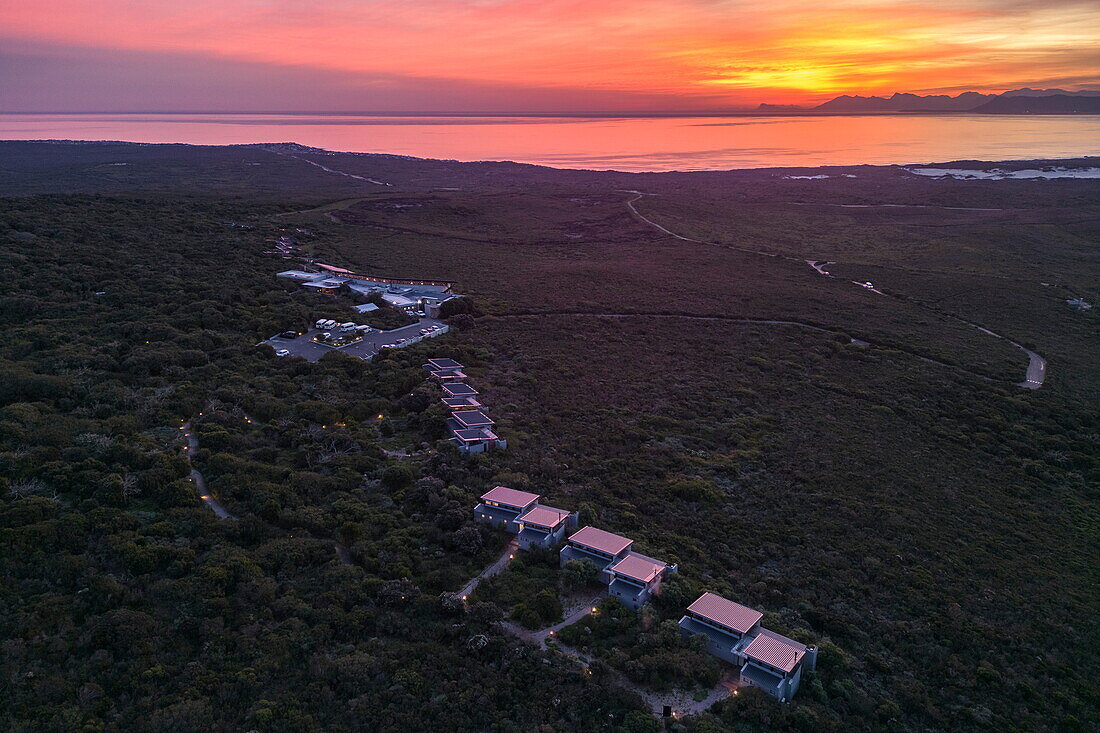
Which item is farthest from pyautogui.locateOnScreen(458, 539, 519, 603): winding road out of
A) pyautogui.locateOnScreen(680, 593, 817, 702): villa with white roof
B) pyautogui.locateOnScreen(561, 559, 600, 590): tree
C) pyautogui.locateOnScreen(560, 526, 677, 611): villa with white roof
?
pyautogui.locateOnScreen(680, 593, 817, 702): villa with white roof

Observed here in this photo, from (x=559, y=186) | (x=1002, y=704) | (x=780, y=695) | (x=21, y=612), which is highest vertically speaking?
(x=559, y=186)

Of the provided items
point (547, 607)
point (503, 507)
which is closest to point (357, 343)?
point (503, 507)

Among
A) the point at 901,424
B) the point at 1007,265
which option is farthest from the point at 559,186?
the point at 901,424

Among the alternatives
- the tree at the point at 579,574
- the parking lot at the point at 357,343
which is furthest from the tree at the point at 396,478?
the parking lot at the point at 357,343

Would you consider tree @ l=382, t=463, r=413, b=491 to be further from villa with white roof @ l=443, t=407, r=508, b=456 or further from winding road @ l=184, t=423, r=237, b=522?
winding road @ l=184, t=423, r=237, b=522

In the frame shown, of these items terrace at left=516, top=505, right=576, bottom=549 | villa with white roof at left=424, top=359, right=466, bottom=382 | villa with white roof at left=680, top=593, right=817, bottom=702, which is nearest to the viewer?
villa with white roof at left=680, top=593, right=817, bottom=702

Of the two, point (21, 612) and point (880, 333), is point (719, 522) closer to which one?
point (21, 612)

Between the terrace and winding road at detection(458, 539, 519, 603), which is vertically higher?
the terrace

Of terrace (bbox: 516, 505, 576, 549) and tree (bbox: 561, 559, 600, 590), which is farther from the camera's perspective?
terrace (bbox: 516, 505, 576, 549)
